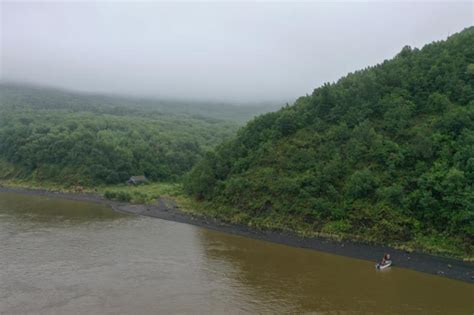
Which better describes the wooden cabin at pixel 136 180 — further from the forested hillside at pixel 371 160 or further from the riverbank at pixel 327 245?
the forested hillside at pixel 371 160

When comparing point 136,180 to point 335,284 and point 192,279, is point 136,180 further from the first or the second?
point 335,284

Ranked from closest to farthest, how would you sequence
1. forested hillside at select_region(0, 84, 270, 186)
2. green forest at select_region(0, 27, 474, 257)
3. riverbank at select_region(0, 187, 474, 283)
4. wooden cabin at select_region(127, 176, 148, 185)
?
1. riverbank at select_region(0, 187, 474, 283)
2. green forest at select_region(0, 27, 474, 257)
3. wooden cabin at select_region(127, 176, 148, 185)
4. forested hillside at select_region(0, 84, 270, 186)

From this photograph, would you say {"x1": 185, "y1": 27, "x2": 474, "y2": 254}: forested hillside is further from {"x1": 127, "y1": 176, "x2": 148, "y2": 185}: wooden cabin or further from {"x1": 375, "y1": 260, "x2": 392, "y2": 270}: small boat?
{"x1": 127, "y1": 176, "x2": 148, "y2": 185}: wooden cabin

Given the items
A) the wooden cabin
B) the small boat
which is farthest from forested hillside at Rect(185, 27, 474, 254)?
the wooden cabin

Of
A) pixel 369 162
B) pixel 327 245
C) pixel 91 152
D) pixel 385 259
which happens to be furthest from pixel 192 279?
pixel 91 152

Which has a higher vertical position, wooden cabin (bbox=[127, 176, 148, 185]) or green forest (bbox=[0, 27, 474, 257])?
green forest (bbox=[0, 27, 474, 257])

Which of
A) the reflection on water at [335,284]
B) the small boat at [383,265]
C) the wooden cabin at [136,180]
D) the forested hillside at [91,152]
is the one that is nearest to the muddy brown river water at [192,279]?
the reflection on water at [335,284]

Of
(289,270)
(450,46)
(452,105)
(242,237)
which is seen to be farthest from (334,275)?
(450,46)
